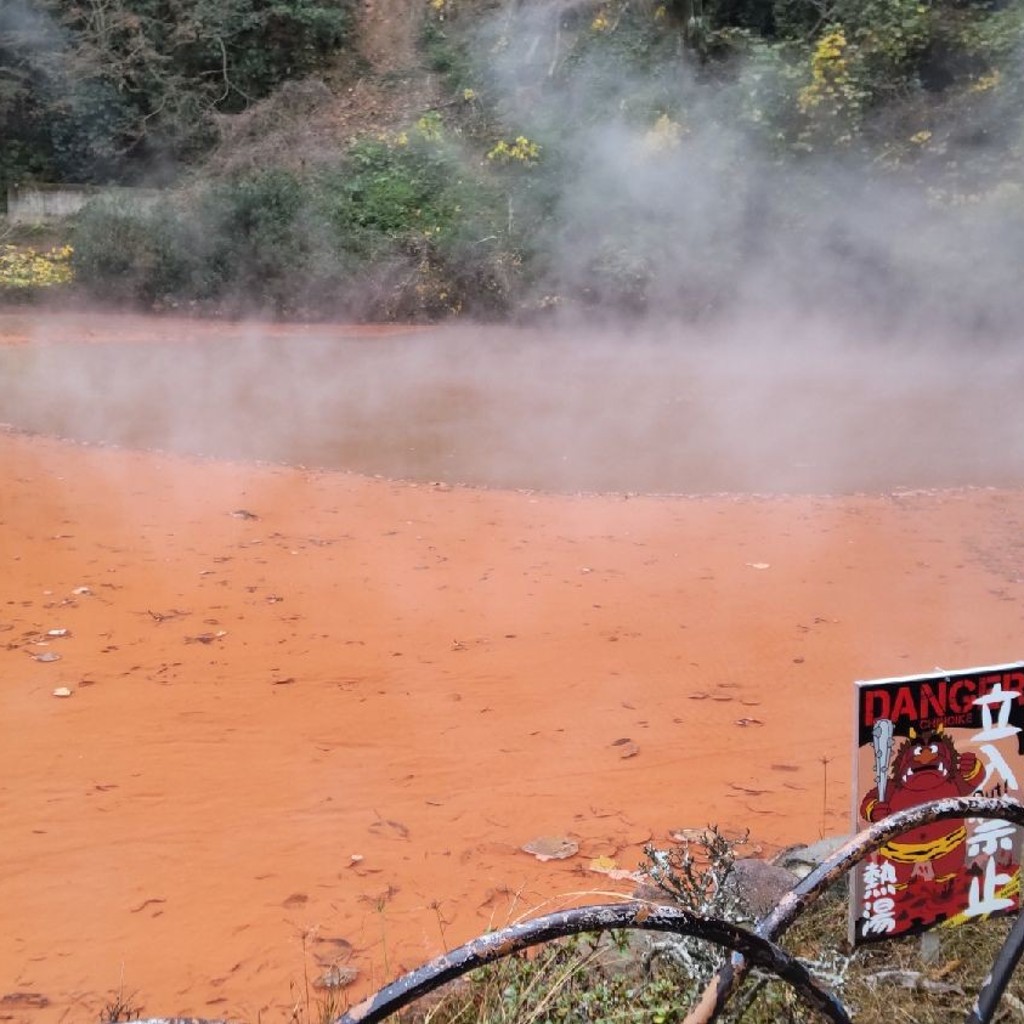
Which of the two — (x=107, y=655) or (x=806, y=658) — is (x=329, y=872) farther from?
(x=806, y=658)

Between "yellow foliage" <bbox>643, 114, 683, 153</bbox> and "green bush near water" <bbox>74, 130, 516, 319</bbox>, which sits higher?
"yellow foliage" <bbox>643, 114, 683, 153</bbox>

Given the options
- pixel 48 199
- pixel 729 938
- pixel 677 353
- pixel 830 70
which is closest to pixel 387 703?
pixel 729 938

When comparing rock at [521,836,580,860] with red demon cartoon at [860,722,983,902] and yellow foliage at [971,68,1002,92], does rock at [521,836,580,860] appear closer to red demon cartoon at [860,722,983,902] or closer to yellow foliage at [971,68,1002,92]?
red demon cartoon at [860,722,983,902]

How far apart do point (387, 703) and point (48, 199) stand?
18.0m

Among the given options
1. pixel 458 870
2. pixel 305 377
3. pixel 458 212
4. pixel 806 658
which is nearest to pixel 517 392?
Result: pixel 305 377

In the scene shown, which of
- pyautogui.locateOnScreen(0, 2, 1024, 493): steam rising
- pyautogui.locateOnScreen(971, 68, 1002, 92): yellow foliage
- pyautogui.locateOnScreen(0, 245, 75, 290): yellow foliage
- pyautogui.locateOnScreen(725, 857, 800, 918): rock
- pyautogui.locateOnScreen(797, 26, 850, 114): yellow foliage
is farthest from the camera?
pyautogui.locateOnScreen(0, 245, 75, 290): yellow foliage

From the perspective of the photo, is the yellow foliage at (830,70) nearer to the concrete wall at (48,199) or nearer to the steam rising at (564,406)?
the steam rising at (564,406)

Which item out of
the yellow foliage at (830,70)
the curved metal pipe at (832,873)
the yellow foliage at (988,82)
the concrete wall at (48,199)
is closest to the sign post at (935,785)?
the curved metal pipe at (832,873)

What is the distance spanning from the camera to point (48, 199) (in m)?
19.4

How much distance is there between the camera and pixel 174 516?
23.7 feet

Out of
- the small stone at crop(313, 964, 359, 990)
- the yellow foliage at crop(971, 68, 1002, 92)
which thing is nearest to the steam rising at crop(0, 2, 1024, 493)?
the yellow foliage at crop(971, 68, 1002, 92)

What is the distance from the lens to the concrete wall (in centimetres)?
1919

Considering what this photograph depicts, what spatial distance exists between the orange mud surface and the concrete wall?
527 inches

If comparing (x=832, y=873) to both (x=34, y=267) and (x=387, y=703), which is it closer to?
(x=387, y=703)
